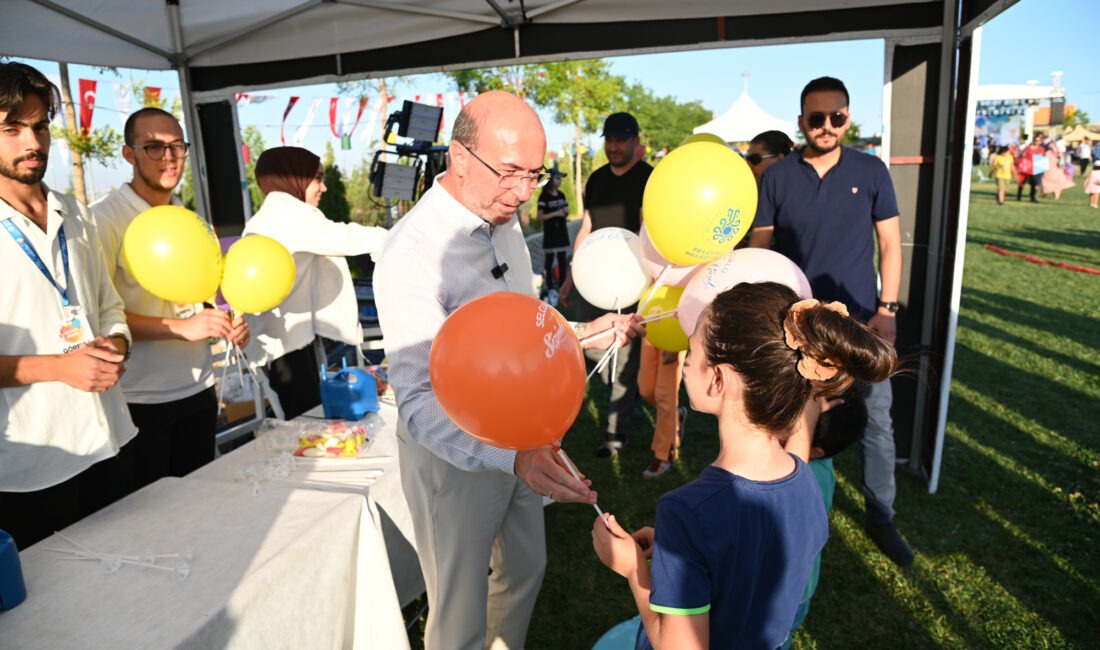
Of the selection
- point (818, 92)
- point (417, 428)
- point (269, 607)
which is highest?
point (818, 92)

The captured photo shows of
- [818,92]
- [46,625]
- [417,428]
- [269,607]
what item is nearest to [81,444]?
[46,625]

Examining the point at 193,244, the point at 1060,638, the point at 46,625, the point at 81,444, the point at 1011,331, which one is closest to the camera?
the point at 46,625

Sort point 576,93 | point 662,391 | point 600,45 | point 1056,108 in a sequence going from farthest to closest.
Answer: point 1056,108, point 576,93, point 600,45, point 662,391

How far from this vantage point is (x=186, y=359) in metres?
2.51

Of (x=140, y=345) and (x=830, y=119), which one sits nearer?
(x=140, y=345)

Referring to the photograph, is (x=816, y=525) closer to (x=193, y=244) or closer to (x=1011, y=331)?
(x=193, y=244)

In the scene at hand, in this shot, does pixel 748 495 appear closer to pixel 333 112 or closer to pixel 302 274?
pixel 302 274

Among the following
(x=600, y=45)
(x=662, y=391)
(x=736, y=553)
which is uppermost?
(x=600, y=45)

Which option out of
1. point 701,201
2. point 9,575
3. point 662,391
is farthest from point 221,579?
point 662,391

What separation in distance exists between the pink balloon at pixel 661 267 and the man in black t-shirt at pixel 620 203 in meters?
1.51

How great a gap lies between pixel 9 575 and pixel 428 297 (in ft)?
3.68

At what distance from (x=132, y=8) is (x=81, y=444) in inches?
130

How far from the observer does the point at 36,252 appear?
1.82 metres

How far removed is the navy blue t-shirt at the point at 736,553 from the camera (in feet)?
3.93
